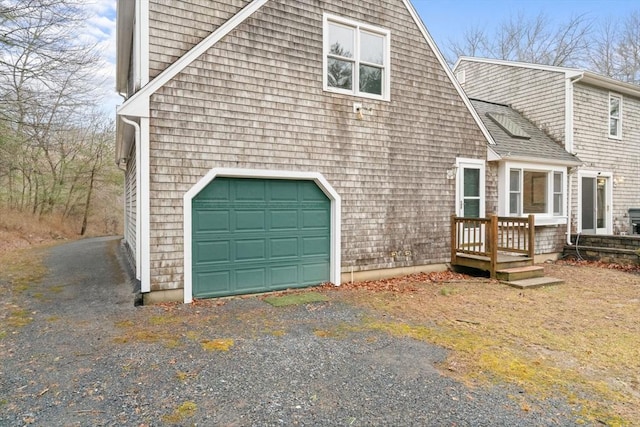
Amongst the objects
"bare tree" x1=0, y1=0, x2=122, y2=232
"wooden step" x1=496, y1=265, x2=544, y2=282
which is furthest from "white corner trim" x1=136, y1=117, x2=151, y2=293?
"bare tree" x1=0, y1=0, x2=122, y2=232

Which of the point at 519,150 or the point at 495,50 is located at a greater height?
the point at 495,50

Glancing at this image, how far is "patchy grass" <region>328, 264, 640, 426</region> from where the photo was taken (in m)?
3.49

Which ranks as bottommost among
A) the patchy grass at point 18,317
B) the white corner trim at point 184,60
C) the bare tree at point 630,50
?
the patchy grass at point 18,317

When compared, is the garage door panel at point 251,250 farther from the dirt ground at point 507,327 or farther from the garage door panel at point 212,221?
the dirt ground at point 507,327

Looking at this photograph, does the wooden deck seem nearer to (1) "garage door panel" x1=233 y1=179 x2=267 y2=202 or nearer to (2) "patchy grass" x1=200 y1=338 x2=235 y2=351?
(1) "garage door panel" x1=233 y1=179 x2=267 y2=202

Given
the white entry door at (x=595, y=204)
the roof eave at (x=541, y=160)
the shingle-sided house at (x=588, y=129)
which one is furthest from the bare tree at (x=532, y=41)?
the roof eave at (x=541, y=160)

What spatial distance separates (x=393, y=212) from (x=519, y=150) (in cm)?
444

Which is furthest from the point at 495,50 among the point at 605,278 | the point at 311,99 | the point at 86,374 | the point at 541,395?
the point at 86,374

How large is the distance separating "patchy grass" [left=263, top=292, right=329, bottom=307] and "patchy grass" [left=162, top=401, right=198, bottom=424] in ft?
10.3

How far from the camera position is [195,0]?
6.36 metres

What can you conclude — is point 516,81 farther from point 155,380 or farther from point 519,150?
point 155,380

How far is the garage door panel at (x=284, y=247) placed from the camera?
7.12 m

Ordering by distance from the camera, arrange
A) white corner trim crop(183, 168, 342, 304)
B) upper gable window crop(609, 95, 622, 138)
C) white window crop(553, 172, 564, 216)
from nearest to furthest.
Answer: white corner trim crop(183, 168, 342, 304) → white window crop(553, 172, 564, 216) → upper gable window crop(609, 95, 622, 138)

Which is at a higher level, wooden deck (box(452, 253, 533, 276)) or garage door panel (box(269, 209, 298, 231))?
garage door panel (box(269, 209, 298, 231))
